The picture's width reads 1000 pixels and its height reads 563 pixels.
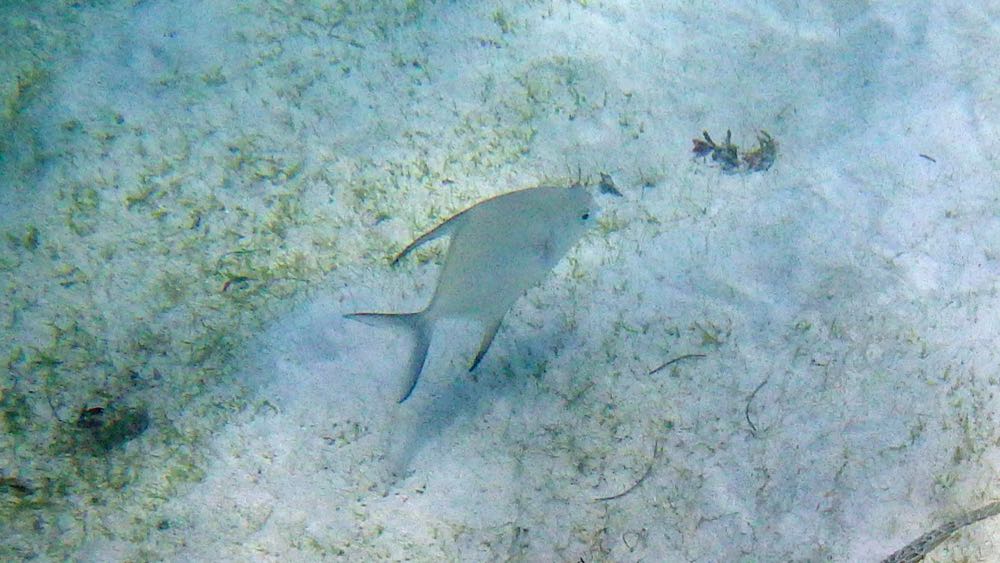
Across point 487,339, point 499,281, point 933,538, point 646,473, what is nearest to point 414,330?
point 487,339

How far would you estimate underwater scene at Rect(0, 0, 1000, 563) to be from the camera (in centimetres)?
283

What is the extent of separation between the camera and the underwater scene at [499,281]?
2.83 m

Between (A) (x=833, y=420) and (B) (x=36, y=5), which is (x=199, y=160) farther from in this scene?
(A) (x=833, y=420)

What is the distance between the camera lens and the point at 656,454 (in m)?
3.00

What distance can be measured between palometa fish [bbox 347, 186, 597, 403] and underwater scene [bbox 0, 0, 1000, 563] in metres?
0.01

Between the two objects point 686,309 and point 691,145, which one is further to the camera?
point 691,145

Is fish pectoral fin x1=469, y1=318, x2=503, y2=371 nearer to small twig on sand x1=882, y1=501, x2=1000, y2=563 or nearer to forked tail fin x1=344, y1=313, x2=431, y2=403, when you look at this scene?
forked tail fin x1=344, y1=313, x2=431, y2=403

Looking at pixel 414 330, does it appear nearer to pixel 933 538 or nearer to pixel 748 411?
pixel 748 411

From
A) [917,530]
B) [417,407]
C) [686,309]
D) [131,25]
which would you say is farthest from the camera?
[131,25]

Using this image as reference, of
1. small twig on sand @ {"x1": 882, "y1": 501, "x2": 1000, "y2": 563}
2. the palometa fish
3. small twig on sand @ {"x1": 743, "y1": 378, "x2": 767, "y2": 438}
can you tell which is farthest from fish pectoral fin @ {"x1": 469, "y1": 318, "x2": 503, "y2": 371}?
small twig on sand @ {"x1": 882, "y1": 501, "x2": 1000, "y2": 563}

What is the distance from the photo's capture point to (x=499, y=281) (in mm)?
2504

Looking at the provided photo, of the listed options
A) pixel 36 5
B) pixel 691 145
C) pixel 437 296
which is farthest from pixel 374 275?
pixel 36 5

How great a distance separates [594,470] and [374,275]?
176 cm

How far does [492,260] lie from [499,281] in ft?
0.32
